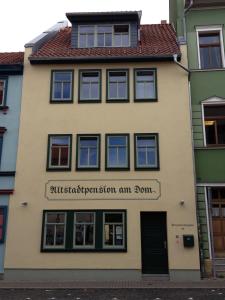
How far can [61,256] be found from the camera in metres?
14.6

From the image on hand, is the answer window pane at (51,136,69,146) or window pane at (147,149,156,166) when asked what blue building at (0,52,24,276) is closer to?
window pane at (51,136,69,146)

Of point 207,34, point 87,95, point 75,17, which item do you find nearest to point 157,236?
point 87,95

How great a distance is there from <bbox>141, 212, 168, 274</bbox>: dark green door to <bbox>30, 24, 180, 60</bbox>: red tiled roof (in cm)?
702

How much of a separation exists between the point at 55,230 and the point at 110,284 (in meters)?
3.10

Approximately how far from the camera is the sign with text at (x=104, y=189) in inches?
590

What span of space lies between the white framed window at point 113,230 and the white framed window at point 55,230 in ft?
5.44

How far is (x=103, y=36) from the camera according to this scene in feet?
59.6

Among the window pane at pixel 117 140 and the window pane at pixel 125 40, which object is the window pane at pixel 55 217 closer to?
the window pane at pixel 117 140

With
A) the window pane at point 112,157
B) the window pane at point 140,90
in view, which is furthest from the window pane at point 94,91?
the window pane at point 112,157

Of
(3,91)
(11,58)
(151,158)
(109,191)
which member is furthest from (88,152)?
(11,58)

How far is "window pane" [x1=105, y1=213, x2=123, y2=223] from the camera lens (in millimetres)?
14922

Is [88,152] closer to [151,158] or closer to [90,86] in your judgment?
[151,158]

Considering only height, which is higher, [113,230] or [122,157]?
[122,157]

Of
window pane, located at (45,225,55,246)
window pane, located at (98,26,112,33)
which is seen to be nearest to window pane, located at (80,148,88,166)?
window pane, located at (45,225,55,246)
